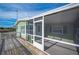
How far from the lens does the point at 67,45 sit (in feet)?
10.5

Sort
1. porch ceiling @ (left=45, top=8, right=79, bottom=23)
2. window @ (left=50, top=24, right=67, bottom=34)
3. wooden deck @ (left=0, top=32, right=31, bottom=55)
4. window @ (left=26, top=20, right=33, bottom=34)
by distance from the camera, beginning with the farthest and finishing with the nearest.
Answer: window @ (left=26, top=20, right=33, bottom=34) < wooden deck @ (left=0, top=32, right=31, bottom=55) < window @ (left=50, top=24, right=67, bottom=34) < porch ceiling @ (left=45, top=8, right=79, bottom=23)

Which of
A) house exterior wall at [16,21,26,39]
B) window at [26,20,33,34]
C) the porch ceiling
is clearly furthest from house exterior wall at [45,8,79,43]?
house exterior wall at [16,21,26,39]

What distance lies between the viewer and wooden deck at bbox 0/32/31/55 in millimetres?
3336

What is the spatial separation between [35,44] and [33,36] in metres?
0.23

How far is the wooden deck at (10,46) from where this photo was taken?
3.34m

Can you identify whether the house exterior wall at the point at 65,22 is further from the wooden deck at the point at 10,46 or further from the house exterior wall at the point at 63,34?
the wooden deck at the point at 10,46

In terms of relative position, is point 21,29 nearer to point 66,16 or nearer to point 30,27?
point 30,27

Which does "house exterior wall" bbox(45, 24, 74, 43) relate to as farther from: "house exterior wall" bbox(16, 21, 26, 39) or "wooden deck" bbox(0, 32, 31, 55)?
"wooden deck" bbox(0, 32, 31, 55)

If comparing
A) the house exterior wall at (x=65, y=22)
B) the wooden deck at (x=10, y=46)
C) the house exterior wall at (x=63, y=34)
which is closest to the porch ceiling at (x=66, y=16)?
the house exterior wall at (x=65, y=22)

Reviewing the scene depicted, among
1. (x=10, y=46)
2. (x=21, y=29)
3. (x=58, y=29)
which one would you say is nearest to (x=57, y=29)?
(x=58, y=29)

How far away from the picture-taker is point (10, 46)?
133 inches

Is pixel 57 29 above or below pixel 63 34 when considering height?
above
